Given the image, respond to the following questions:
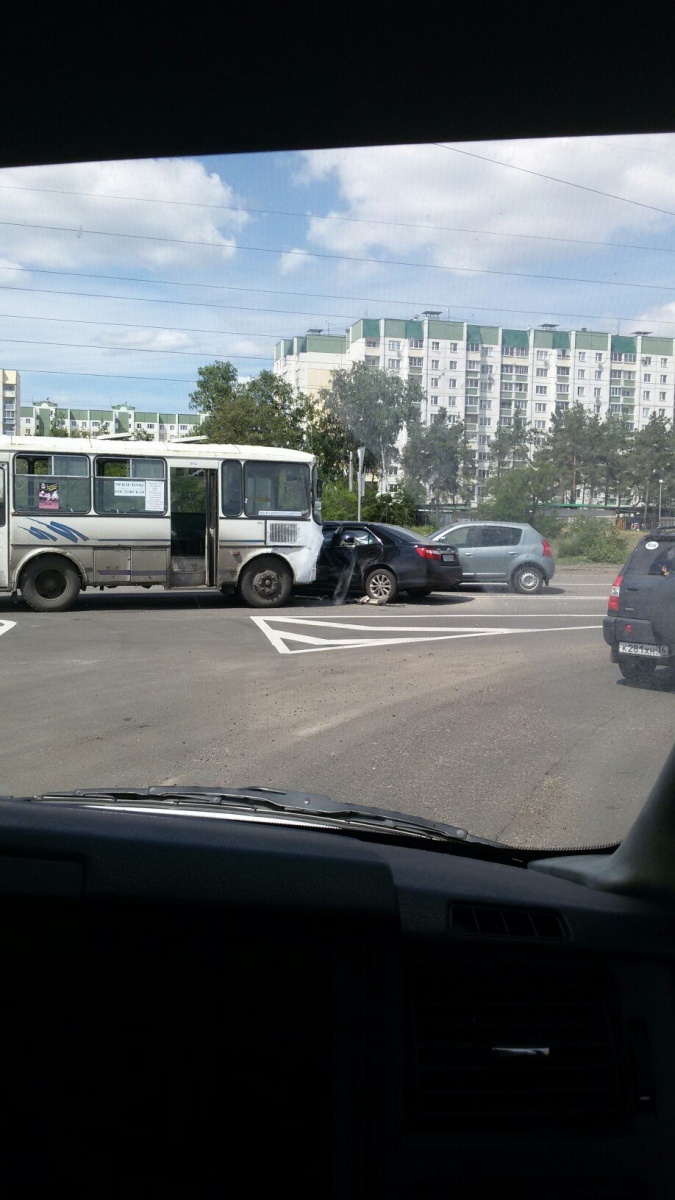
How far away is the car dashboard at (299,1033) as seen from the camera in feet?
5.23

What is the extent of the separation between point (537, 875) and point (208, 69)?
2.62 metres

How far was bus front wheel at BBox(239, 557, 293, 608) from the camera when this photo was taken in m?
7.19

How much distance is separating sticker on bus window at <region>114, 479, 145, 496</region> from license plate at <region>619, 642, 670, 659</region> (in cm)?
607

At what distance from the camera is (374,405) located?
414cm

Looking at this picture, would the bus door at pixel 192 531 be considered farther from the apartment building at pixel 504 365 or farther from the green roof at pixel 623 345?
the green roof at pixel 623 345

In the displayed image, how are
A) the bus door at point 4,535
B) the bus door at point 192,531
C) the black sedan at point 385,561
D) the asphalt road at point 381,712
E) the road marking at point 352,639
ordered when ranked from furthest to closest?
the bus door at point 192,531 → the bus door at point 4,535 → the black sedan at point 385,561 → the road marking at point 352,639 → the asphalt road at point 381,712

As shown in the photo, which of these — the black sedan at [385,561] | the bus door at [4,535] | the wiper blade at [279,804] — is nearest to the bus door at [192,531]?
the bus door at [4,535]

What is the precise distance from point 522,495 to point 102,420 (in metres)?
2.24

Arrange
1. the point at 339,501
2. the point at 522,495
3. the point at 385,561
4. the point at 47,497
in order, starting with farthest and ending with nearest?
the point at 47,497
the point at 385,561
the point at 339,501
the point at 522,495

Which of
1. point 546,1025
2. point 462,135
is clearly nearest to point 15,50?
point 462,135

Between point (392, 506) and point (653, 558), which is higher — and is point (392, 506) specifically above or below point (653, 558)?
above

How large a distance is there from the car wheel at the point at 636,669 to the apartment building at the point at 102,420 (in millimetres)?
2468

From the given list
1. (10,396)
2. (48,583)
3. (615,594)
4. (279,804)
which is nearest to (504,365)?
(615,594)

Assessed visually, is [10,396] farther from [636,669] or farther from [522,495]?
[636,669]
